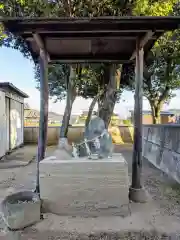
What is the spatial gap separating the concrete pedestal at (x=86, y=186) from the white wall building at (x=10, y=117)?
5.27m

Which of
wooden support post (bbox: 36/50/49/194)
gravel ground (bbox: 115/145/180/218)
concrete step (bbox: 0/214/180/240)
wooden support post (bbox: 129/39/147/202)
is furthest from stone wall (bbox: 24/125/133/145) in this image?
concrete step (bbox: 0/214/180/240)

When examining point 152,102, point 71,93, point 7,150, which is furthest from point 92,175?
point 152,102

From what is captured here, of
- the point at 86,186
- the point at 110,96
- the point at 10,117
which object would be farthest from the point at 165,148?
the point at 10,117

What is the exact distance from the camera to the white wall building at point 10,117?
792 centimetres

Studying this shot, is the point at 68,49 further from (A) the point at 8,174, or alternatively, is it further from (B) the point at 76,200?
(A) the point at 8,174

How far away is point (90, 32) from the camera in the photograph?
10.1 feet

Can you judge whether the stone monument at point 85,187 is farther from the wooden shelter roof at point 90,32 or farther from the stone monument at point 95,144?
the wooden shelter roof at point 90,32

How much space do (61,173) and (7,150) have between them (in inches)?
249

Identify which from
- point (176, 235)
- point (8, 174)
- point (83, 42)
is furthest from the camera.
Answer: point (8, 174)

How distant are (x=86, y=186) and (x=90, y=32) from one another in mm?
1973

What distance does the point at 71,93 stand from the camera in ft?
26.1

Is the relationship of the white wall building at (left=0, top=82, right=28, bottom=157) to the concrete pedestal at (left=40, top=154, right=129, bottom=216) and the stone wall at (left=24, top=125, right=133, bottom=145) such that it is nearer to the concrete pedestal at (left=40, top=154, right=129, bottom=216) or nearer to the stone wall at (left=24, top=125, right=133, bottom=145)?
the stone wall at (left=24, top=125, right=133, bottom=145)

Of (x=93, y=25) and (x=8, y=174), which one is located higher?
(x=93, y=25)

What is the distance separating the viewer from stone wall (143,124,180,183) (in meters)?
4.59
